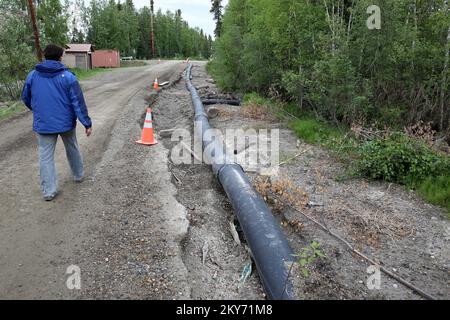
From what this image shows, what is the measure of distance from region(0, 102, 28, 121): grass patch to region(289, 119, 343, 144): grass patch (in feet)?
24.0

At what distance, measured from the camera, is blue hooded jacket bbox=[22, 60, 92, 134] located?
4312 millimetres

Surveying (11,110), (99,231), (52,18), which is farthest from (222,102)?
(52,18)

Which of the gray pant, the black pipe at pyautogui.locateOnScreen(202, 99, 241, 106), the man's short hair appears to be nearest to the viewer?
the man's short hair

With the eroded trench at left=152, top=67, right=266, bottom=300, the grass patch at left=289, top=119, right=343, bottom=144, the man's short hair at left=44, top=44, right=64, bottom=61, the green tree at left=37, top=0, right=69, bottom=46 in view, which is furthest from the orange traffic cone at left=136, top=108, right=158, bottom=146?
the green tree at left=37, top=0, right=69, bottom=46

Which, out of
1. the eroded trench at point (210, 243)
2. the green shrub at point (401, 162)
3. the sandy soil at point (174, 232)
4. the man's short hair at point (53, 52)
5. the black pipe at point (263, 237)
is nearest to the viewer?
the black pipe at point (263, 237)

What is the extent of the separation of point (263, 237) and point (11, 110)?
962 cm

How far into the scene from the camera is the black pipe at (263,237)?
9.66 ft

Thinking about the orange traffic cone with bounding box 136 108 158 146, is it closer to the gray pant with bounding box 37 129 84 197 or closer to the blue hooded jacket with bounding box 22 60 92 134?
the gray pant with bounding box 37 129 84 197

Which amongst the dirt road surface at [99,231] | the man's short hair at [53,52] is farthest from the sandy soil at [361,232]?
the man's short hair at [53,52]

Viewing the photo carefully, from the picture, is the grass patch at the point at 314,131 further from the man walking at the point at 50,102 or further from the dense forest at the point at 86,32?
the dense forest at the point at 86,32

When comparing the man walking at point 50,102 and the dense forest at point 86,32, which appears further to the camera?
the dense forest at point 86,32

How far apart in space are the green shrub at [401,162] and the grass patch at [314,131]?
185cm
